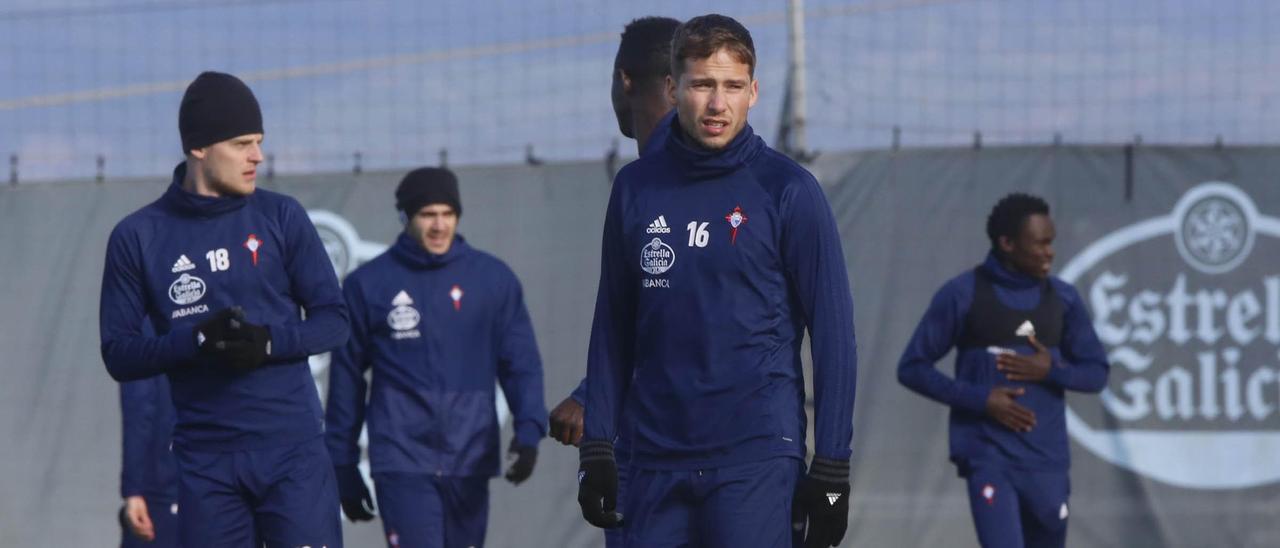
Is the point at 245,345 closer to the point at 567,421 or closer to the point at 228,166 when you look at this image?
the point at 228,166

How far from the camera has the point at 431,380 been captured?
29.4 ft

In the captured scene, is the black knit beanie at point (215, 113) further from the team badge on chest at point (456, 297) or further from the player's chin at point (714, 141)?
the team badge on chest at point (456, 297)

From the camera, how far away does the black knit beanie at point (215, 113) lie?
6.64 m

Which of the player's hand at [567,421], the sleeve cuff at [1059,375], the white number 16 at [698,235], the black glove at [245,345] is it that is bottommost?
the sleeve cuff at [1059,375]

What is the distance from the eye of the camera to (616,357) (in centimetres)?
530

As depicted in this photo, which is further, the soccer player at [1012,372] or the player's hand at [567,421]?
the soccer player at [1012,372]

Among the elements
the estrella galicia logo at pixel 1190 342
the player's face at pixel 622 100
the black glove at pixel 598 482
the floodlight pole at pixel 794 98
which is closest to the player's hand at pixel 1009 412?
the estrella galicia logo at pixel 1190 342

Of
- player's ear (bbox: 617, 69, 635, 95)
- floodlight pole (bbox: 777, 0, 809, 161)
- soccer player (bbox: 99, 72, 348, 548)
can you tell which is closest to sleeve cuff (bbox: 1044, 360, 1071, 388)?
floodlight pole (bbox: 777, 0, 809, 161)

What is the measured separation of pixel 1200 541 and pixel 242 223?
286 inches

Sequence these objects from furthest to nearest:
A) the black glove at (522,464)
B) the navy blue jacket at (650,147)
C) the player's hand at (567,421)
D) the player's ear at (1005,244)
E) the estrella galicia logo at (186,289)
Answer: the player's ear at (1005,244)
the black glove at (522,464)
the player's hand at (567,421)
the estrella galicia logo at (186,289)
the navy blue jacket at (650,147)

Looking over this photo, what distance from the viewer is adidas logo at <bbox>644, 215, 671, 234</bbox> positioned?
16.8ft

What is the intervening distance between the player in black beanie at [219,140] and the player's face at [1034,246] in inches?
165

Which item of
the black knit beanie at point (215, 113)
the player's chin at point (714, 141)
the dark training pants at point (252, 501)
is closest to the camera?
the player's chin at point (714, 141)

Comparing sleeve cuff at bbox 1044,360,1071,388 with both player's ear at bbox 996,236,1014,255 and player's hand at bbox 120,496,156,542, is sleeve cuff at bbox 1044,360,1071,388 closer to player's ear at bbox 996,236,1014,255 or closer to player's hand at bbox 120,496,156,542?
player's ear at bbox 996,236,1014,255
